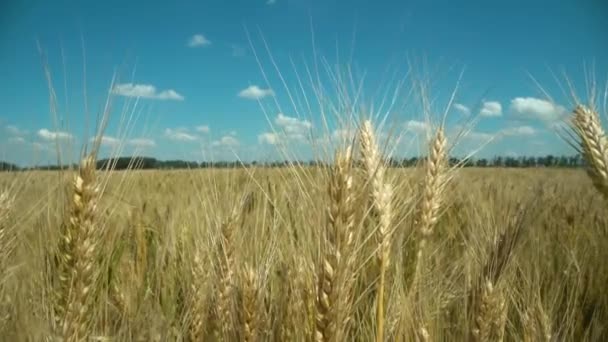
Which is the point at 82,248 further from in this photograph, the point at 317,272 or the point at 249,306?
the point at 317,272

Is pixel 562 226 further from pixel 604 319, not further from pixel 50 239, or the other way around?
pixel 50 239

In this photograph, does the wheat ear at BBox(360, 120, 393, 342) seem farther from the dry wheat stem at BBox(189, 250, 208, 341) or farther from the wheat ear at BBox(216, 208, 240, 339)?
the dry wheat stem at BBox(189, 250, 208, 341)

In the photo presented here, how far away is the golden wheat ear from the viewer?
1997 mm

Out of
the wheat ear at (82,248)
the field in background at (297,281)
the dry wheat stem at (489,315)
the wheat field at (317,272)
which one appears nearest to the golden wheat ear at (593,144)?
the wheat field at (317,272)

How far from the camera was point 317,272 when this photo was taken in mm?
1201

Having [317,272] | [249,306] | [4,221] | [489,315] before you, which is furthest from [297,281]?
[4,221]

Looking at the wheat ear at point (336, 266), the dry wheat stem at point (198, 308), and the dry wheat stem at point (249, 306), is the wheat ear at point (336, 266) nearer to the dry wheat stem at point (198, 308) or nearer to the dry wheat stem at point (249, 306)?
the dry wheat stem at point (249, 306)

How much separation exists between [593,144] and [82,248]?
211cm

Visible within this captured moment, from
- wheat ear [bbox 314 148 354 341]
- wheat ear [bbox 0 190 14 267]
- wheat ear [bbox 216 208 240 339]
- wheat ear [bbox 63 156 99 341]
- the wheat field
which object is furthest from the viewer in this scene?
wheat ear [bbox 0 190 14 267]

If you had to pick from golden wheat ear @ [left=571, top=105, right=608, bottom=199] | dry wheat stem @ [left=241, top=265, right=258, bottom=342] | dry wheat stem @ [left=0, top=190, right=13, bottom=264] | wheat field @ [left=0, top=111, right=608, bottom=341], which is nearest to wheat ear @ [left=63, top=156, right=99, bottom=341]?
wheat field @ [left=0, top=111, right=608, bottom=341]

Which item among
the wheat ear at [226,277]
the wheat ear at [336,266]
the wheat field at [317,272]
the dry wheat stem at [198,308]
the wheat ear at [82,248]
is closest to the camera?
the wheat ear at [336,266]

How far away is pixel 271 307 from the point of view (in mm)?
1688

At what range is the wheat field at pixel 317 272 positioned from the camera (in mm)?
1303

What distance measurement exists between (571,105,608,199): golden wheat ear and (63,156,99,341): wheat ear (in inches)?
79.8
